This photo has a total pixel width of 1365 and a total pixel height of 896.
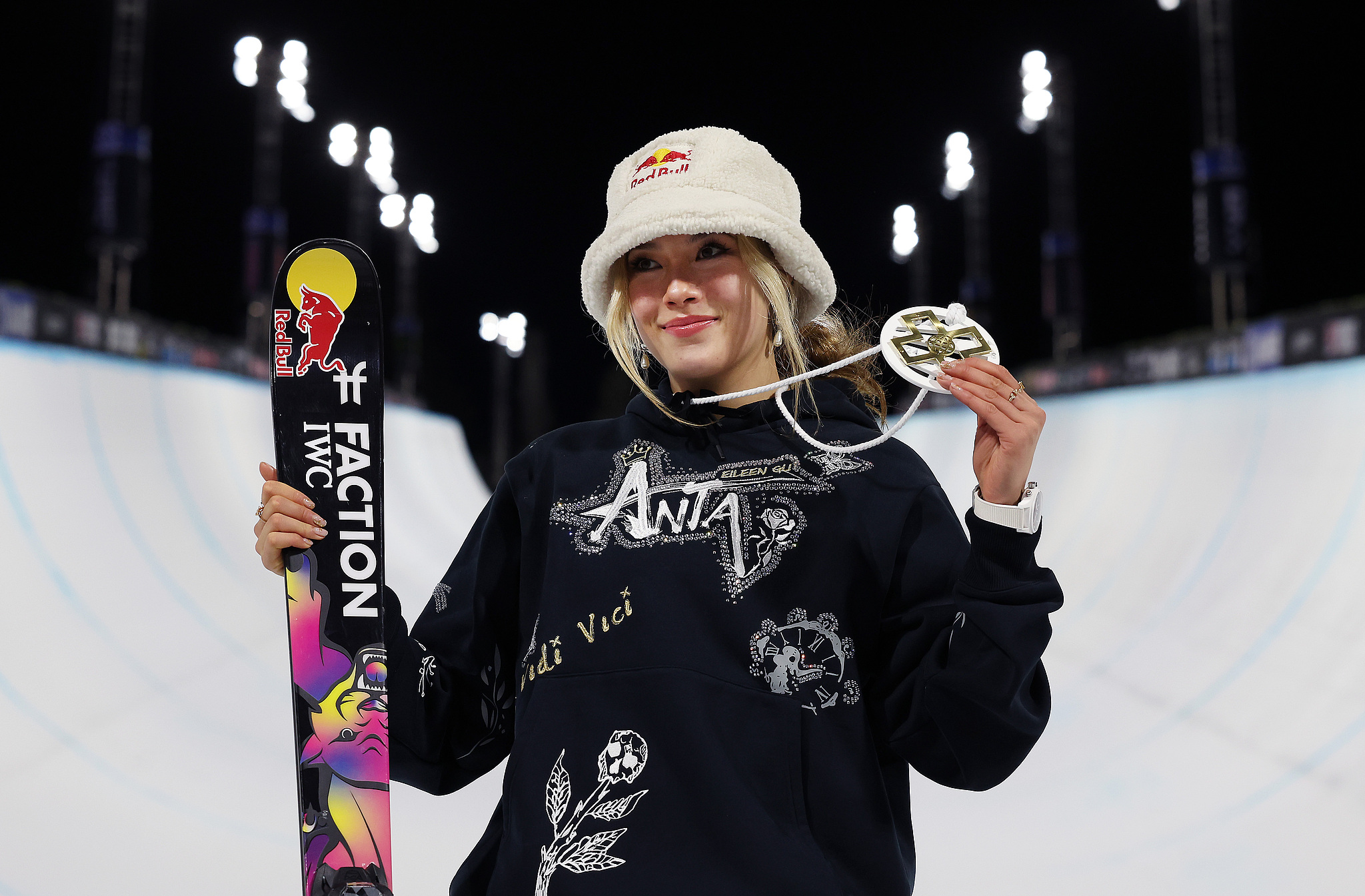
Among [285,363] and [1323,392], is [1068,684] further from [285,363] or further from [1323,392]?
[285,363]

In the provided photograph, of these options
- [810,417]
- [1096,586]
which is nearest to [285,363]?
[810,417]

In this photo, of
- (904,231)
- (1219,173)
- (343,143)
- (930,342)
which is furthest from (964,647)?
(904,231)

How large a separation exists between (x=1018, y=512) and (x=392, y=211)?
14739 mm

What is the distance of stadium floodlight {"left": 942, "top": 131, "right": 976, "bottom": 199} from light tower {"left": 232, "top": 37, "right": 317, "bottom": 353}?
27.4 ft

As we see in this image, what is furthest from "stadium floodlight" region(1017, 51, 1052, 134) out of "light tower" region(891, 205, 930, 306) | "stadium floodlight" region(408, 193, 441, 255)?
"stadium floodlight" region(408, 193, 441, 255)

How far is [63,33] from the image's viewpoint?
1791 centimetres

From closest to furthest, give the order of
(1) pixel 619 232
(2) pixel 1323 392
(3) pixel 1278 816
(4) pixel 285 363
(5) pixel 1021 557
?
(5) pixel 1021 557
(1) pixel 619 232
(4) pixel 285 363
(3) pixel 1278 816
(2) pixel 1323 392

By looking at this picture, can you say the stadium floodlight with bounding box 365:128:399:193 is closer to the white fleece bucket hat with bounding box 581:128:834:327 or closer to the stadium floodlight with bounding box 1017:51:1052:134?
the stadium floodlight with bounding box 1017:51:1052:134

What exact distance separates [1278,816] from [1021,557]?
3.07 m

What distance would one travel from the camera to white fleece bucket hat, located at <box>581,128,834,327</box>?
4.75 ft

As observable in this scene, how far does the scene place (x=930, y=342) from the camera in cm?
138

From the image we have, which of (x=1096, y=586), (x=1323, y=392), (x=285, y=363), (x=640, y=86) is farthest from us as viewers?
(x=640, y=86)

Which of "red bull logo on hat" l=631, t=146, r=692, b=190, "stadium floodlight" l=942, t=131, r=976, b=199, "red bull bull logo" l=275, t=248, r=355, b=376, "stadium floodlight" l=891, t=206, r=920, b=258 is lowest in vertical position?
"red bull bull logo" l=275, t=248, r=355, b=376

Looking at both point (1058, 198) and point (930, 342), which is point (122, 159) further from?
point (1058, 198)
